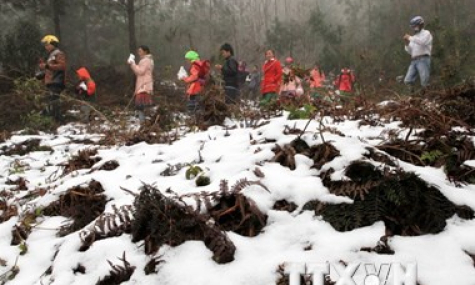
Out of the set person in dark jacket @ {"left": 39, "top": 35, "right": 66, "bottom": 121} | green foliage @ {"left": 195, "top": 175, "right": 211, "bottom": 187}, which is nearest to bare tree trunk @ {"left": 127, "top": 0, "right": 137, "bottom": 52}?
person in dark jacket @ {"left": 39, "top": 35, "right": 66, "bottom": 121}

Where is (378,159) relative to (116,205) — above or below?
above

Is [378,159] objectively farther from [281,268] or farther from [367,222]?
[281,268]

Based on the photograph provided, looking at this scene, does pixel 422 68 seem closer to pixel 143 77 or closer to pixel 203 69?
pixel 203 69

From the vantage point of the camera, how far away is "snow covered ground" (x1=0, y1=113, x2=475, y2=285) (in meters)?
1.59

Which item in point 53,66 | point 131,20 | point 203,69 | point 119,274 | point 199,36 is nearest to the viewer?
point 119,274

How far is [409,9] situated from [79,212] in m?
24.3

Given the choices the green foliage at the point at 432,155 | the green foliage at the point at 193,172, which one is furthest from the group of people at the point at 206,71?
the green foliage at the point at 432,155

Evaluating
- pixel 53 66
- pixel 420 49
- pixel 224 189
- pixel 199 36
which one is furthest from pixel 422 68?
pixel 199 36

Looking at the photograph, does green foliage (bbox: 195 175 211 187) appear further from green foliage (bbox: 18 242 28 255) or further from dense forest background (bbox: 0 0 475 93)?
dense forest background (bbox: 0 0 475 93)

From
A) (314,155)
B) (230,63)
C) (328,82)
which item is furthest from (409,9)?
(314,155)

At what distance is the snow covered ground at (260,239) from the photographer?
1.59 meters

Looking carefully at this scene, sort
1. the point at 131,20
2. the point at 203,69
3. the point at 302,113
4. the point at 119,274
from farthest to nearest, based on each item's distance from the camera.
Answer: the point at 131,20 < the point at 203,69 < the point at 302,113 < the point at 119,274

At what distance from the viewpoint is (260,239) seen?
1.83 m

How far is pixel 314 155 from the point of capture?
2.42m
